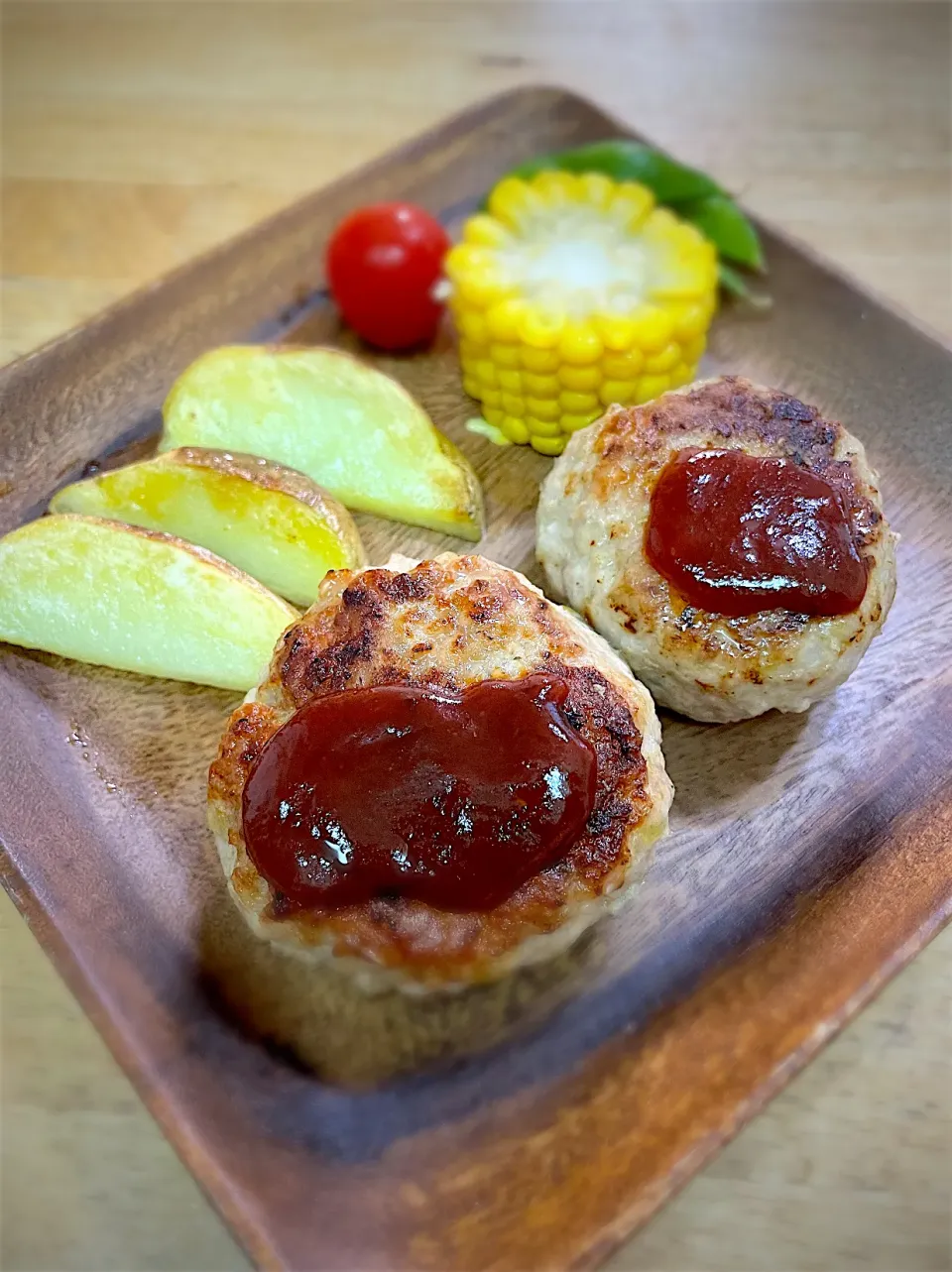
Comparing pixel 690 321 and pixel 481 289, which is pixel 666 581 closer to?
pixel 690 321

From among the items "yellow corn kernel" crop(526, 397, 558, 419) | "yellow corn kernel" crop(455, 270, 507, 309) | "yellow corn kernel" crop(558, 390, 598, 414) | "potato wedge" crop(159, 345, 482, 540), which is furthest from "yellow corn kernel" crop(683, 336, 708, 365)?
"potato wedge" crop(159, 345, 482, 540)

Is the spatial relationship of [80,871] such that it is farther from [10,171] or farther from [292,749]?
[10,171]

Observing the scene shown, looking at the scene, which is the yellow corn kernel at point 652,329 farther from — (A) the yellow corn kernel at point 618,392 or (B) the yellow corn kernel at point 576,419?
(B) the yellow corn kernel at point 576,419

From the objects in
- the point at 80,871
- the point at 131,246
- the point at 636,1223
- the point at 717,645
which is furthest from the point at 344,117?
the point at 636,1223

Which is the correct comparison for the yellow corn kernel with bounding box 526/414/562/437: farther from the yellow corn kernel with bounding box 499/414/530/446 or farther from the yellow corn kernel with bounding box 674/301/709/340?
the yellow corn kernel with bounding box 674/301/709/340

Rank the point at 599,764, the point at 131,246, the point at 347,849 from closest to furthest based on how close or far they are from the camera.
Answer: the point at 347,849 → the point at 599,764 → the point at 131,246
